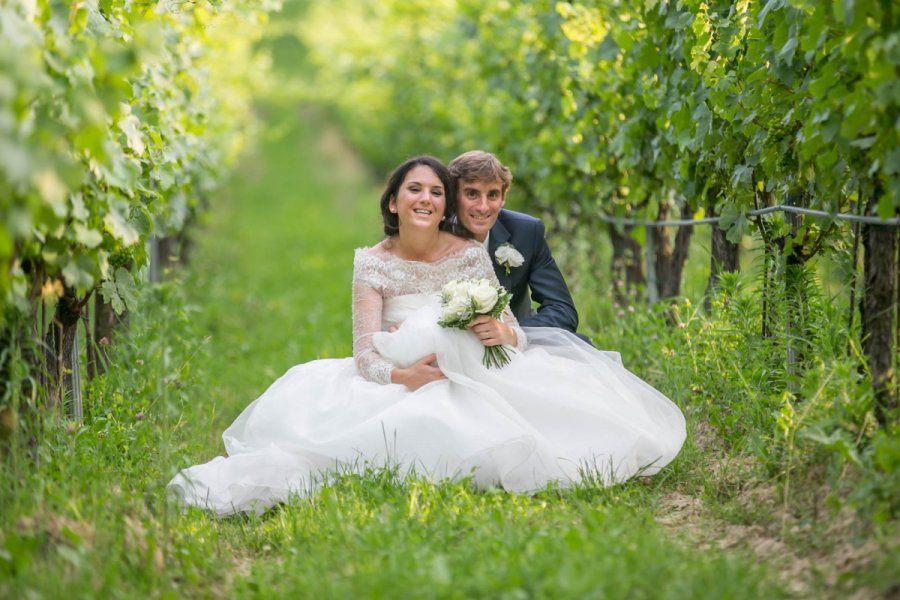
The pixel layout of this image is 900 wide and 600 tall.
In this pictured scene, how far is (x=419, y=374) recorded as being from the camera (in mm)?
5141

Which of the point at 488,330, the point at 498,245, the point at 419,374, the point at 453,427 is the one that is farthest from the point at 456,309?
the point at 498,245

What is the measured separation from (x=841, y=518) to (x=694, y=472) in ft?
3.71

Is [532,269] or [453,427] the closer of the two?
[453,427]

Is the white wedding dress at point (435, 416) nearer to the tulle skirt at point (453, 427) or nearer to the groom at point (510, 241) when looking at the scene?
the tulle skirt at point (453, 427)

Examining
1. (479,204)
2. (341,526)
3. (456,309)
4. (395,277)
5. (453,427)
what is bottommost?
(341,526)

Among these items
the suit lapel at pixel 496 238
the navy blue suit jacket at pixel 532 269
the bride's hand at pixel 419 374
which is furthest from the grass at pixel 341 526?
the suit lapel at pixel 496 238

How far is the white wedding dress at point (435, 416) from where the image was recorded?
4707 millimetres

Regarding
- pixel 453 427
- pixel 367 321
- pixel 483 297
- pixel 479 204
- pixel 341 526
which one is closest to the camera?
pixel 341 526

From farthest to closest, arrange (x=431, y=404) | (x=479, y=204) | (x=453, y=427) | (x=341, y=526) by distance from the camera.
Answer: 1. (x=479, y=204)
2. (x=431, y=404)
3. (x=453, y=427)
4. (x=341, y=526)

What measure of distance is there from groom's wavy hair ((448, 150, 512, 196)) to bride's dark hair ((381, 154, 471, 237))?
0.07m

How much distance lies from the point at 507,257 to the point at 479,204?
1.15ft

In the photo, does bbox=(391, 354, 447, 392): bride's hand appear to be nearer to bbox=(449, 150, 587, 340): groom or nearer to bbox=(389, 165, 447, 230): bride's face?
bbox=(389, 165, 447, 230): bride's face

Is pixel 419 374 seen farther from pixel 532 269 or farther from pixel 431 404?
pixel 532 269

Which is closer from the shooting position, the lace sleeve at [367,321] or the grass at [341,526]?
the grass at [341,526]
